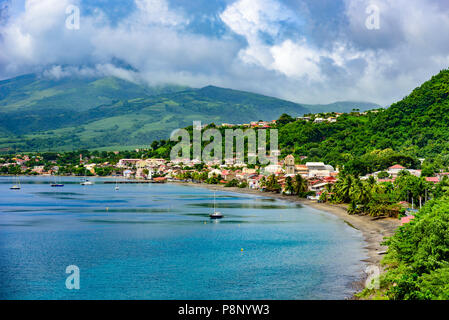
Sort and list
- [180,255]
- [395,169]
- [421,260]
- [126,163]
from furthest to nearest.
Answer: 1. [126,163]
2. [395,169]
3. [180,255]
4. [421,260]

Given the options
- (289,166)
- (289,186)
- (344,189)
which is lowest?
(289,186)

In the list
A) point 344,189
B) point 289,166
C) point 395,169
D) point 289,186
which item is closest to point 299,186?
point 289,186

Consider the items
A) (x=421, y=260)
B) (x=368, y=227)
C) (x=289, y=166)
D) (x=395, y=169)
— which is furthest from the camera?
(x=289, y=166)

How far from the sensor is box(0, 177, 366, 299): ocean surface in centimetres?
2152

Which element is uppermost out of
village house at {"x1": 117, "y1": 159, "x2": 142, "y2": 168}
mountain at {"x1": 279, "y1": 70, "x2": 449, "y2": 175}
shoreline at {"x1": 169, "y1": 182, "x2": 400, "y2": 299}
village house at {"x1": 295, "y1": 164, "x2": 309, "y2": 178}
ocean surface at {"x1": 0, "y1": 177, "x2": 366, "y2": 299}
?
mountain at {"x1": 279, "y1": 70, "x2": 449, "y2": 175}

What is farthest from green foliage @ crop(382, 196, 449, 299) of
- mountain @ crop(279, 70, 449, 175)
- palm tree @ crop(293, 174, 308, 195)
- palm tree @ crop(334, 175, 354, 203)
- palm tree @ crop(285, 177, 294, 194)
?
mountain @ crop(279, 70, 449, 175)

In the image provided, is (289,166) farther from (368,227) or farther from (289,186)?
(368,227)

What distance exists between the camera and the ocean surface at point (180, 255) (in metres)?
21.5

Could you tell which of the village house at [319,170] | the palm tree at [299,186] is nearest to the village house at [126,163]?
the village house at [319,170]

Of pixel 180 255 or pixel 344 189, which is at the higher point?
pixel 344 189

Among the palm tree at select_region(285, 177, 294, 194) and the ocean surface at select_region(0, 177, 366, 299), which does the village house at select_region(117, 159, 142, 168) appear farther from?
the ocean surface at select_region(0, 177, 366, 299)

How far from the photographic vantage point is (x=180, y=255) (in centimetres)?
2967
